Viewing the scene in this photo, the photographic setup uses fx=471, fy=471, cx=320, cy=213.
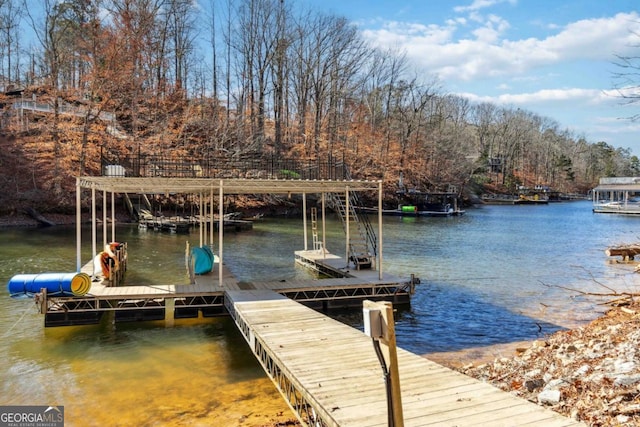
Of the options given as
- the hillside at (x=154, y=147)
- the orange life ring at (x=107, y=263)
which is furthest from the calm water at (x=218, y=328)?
the hillside at (x=154, y=147)

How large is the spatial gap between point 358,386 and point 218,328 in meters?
6.68

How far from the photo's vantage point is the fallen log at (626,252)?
71.9 feet

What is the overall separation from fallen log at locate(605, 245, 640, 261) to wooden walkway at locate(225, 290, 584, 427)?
63.9 ft

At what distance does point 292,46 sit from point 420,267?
140 ft

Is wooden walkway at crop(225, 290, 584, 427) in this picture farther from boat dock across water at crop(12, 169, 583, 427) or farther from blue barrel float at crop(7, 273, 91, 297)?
blue barrel float at crop(7, 273, 91, 297)

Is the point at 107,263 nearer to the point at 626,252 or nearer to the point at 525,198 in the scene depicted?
the point at 626,252

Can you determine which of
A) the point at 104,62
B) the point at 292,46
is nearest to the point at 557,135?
the point at 292,46

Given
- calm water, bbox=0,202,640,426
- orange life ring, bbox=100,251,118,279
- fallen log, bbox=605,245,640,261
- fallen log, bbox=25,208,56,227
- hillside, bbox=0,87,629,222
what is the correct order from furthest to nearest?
1. hillside, bbox=0,87,629,222
2. fallen log, bbox=25,208,56,227
3. fallen log, bbox=605,245,640,261
4. orange life ring, bbox=100,251,118,279
5. calm water, bbox=0,202,640,426

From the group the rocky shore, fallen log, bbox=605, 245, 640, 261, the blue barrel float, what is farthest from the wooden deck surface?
fallen log, bbox=605, 245, 640, 261

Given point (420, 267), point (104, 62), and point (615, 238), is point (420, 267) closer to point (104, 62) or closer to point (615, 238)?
point (615, 238)

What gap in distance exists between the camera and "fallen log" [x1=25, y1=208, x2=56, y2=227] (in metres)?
32.9

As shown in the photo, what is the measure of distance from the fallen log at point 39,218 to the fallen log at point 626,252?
113ft

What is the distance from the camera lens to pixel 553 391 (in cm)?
578

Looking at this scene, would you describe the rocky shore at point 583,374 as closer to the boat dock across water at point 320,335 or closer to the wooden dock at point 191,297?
the boat dock across water at point 320,335
